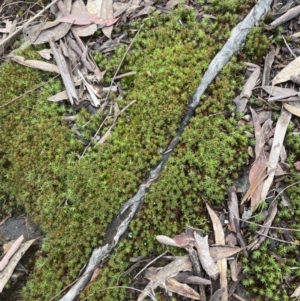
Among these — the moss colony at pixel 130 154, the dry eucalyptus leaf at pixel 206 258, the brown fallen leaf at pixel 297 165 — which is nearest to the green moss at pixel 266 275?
the dry eucalyptus leaf at pixel 206 258

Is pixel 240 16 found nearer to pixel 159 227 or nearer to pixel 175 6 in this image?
pixel 175 6

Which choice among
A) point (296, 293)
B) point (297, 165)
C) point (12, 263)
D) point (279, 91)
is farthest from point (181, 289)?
point (279, 91)

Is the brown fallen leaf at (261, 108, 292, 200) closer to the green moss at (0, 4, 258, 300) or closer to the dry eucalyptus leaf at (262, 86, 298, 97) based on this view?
the dry eucalyptus leaf at (262, 86, 298, 97)

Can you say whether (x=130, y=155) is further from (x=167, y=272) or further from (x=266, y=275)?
(x=266, y=275)

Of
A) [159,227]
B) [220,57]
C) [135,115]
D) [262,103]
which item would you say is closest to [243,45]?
[220,57]

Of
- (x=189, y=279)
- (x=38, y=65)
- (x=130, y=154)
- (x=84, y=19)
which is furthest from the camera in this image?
(x=84, y=19)

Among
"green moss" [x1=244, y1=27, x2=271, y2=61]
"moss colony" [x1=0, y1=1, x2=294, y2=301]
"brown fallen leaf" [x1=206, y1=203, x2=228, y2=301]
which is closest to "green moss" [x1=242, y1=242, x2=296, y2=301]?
"brown fallen leaf" [x1=206, y1=203, x2=228, y2=301]
